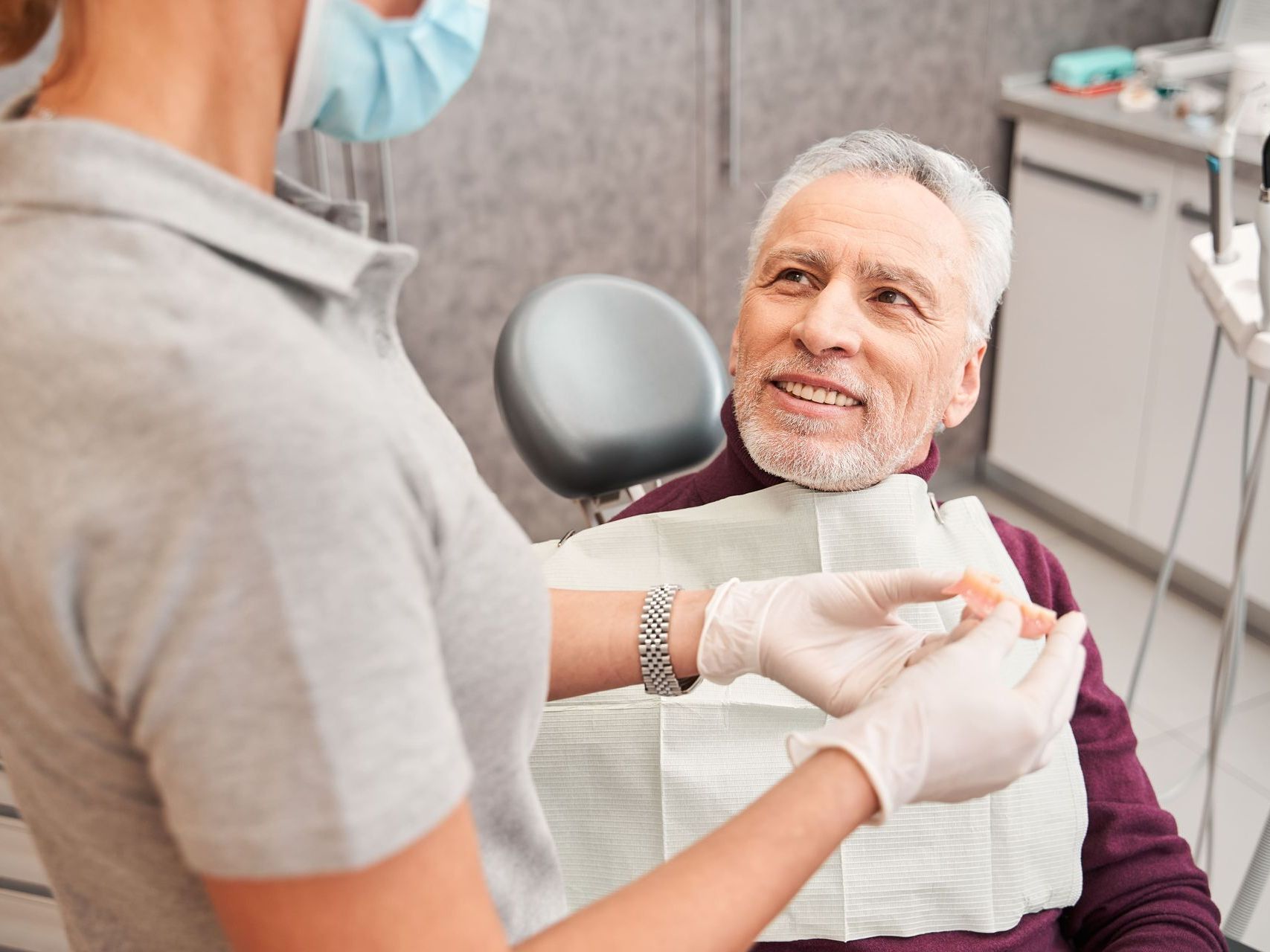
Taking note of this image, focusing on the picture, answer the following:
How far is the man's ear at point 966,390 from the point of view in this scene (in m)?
1.48

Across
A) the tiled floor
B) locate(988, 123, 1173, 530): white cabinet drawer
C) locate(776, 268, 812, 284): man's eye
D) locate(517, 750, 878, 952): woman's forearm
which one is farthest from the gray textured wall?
locate(517, 750, 878, 952): woman's forearm

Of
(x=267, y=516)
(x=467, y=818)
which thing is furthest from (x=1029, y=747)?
(x=267, y=516)

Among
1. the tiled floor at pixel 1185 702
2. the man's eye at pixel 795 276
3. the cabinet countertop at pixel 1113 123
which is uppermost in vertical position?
the cabinet countertop at pixel 1113 123

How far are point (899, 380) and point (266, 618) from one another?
1.00m

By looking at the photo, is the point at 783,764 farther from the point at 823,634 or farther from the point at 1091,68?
the point at 1091,68

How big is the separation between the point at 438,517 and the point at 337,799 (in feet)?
0.45

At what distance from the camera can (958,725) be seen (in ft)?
2.65

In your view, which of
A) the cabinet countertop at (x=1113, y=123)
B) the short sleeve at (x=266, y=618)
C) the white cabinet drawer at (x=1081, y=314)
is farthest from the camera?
the white cabinet drawer at (x=1081, y=314)

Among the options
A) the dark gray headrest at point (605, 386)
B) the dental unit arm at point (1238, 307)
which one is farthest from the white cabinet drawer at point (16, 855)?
the dental unit arm at point (1238, 307)

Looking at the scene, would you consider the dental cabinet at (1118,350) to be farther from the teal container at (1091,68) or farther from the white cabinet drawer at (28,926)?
the white cabinet drawer at (28,926)

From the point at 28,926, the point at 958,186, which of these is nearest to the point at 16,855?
the point at 28,926

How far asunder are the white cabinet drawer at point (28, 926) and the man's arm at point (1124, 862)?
1.03 meters

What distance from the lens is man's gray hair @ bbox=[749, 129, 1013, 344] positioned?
1.44m

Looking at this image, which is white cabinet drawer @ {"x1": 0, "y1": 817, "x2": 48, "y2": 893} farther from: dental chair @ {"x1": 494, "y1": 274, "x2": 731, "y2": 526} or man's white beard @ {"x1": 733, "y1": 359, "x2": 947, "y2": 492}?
man's white beard @ {"x1": 733, "y1": 359, "x2": 947, "y2": 492}
